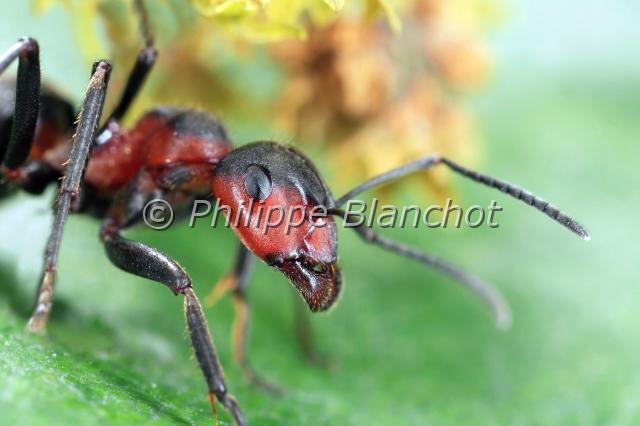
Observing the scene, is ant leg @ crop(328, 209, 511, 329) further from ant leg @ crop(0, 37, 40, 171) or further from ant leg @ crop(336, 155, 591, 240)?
ant leg @ crop(0, 37, 40, 171)

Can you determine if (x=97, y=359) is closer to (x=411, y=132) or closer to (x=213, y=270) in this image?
(x=213, y=270)

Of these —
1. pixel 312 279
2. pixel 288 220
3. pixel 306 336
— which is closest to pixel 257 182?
pixel 288 220

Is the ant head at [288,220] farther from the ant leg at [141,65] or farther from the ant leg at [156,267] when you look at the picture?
the ant leg at [141,65]

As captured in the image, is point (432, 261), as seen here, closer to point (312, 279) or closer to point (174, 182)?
point (312, 279)

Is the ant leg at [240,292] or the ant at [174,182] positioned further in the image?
the ant leg at [240,292]

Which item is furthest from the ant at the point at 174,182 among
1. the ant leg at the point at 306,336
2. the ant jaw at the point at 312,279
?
the ant leg at the point at 306,336

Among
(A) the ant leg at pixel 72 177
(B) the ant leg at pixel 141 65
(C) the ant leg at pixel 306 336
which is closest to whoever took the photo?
(A) the ant leg at pixel 72 177
